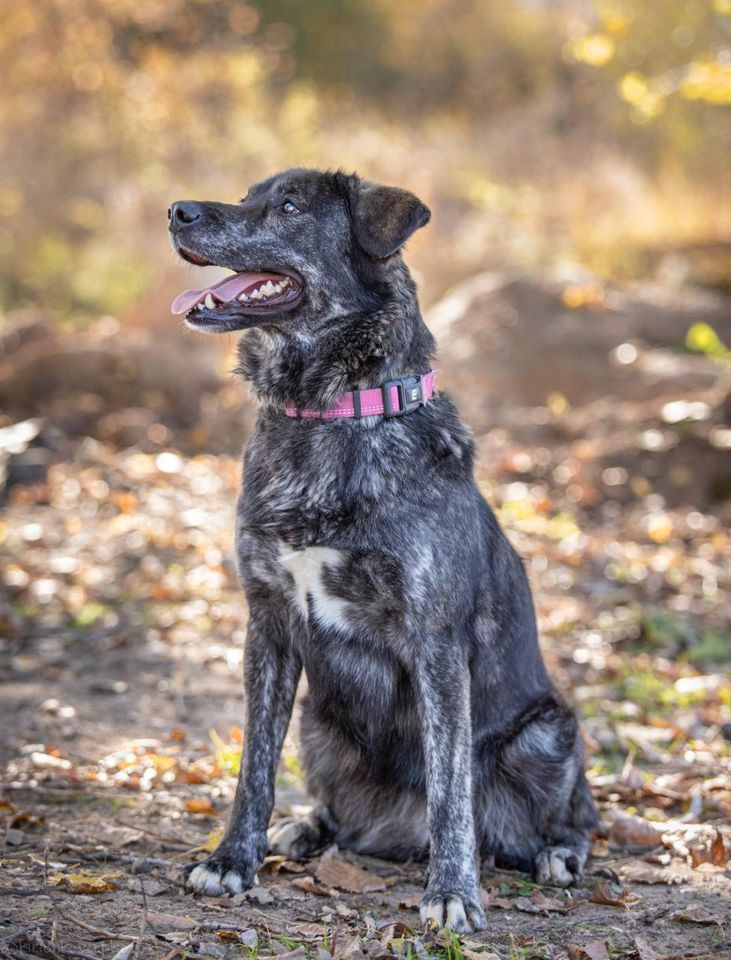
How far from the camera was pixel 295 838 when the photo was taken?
137 inches

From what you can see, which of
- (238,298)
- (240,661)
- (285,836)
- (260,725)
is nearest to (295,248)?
(238,298)

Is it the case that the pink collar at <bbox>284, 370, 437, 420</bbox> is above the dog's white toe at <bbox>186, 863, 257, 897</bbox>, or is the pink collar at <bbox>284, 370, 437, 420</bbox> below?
above

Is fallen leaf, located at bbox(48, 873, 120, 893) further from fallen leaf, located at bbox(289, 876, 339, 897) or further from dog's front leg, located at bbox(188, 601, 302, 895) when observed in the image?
fallen leaf, located at bbox(289, 876, 339, 897)

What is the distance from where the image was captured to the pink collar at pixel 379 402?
10.6ft

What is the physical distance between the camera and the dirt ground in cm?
296

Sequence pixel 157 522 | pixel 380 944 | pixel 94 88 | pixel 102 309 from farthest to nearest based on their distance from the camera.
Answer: pixel 94 88 → pixel 102 309 → pixel 157 522 → pixel 380 944

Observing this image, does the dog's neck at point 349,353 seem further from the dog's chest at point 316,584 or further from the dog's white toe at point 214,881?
the dog's white toe at point 214,881

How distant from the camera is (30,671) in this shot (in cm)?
509

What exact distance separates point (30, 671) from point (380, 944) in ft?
9.09

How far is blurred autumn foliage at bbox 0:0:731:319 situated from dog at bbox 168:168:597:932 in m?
9.56

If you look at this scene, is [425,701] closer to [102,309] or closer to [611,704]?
[611,704]

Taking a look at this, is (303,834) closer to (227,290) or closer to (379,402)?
(379,402)

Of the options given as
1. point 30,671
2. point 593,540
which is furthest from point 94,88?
point 30,671

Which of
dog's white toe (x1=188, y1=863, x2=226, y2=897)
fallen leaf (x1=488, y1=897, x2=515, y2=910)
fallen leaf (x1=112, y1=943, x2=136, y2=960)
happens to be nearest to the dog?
dog's white toe (x1=188, y1=863, x2=226, y2=897)
